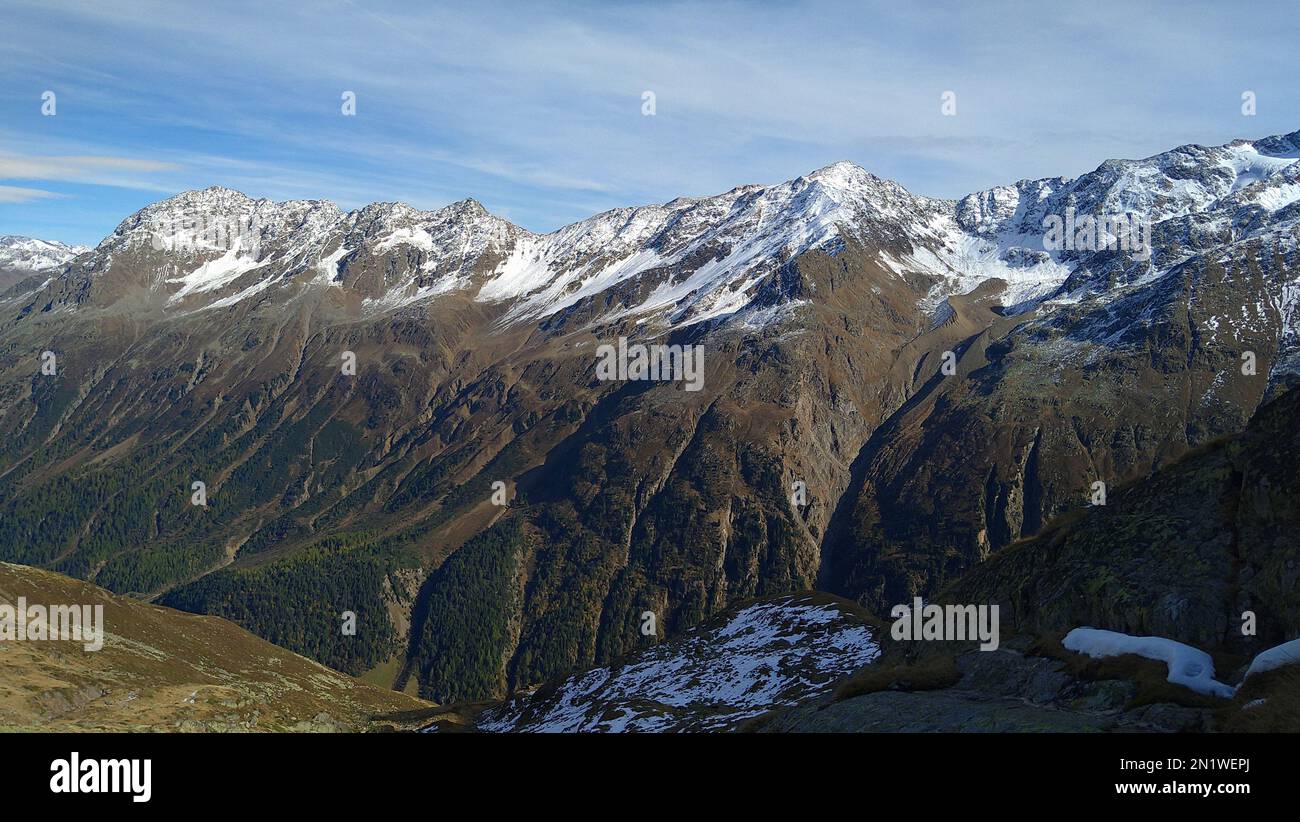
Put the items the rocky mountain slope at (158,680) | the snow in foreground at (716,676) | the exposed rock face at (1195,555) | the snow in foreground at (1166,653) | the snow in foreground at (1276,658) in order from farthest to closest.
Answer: the rocky mountain slope at (158,680) → the snow in foreground at (716,676) → the exposed rock face at (1195,555) → the snow in foreground at (1166,653) → the snow in foreground at (1276,658)

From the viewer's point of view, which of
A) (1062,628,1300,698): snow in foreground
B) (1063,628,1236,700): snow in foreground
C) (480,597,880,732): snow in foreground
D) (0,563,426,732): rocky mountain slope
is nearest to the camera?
(1062,628,1300,698): snow in foreground

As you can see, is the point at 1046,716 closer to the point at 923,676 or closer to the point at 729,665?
the point at 923,676

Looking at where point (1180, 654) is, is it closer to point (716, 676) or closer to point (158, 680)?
point (716, 676)

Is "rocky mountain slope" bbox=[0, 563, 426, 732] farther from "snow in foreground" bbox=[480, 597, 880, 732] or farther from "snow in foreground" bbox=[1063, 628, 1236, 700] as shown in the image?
"snow in foreground" bbox=[1063, 628, 1236, 700]

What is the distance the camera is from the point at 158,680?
123 meters

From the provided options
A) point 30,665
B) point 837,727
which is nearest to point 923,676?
point 837,727

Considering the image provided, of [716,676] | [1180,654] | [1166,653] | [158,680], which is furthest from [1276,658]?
[158,680]

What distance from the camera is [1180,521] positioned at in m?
45.6

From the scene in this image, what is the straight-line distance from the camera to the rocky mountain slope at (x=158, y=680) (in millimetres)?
96875

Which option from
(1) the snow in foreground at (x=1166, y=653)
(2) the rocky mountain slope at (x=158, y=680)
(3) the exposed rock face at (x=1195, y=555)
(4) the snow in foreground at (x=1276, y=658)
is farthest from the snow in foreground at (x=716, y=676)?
(4) the snow in foreground at (x=1276, y=658)

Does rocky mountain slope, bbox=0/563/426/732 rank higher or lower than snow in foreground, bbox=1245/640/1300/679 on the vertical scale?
lower

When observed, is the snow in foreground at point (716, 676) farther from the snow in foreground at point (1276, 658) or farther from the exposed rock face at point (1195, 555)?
the snow in foreground at point (1276, 658)

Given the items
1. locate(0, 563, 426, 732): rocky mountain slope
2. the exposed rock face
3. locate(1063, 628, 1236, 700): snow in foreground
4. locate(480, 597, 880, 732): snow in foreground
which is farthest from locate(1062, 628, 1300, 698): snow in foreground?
locate(0, 563, 426, 732): rocky mountain slope

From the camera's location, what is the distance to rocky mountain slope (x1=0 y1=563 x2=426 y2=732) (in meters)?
96.9
